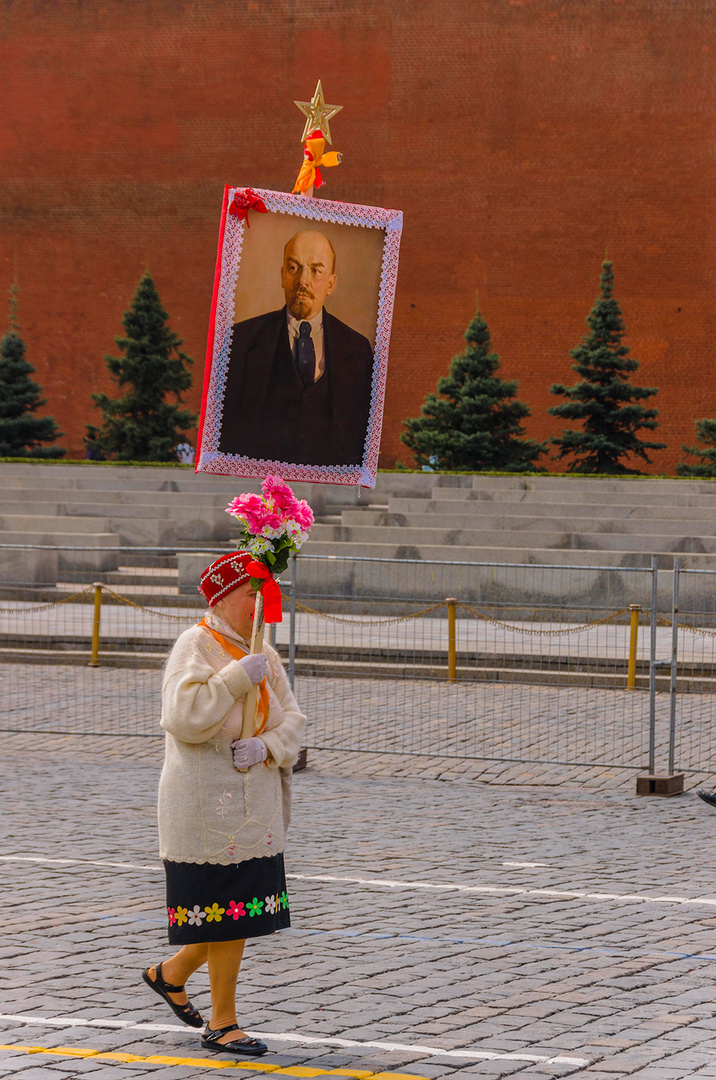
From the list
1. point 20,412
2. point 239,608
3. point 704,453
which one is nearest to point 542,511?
point 704,453

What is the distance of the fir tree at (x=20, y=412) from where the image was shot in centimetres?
3500

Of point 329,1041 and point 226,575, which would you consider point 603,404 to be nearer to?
point 226,575

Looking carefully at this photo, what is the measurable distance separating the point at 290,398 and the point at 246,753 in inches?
112

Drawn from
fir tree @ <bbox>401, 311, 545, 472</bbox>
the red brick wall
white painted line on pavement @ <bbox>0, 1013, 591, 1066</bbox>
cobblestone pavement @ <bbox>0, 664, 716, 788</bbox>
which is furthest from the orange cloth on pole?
the red brick wall

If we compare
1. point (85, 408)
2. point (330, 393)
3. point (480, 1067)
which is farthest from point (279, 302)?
point (85, 408)

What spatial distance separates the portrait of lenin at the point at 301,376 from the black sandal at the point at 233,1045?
A: 2977mm

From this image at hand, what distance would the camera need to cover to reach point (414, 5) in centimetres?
3634

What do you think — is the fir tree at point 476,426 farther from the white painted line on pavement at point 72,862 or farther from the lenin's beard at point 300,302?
the white painted line on pavement at point 72,862

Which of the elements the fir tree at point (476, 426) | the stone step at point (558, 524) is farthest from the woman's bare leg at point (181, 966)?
the fir tree at point (476, 426)

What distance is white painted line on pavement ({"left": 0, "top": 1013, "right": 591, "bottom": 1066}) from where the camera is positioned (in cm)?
400

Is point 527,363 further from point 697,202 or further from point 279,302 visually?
point 279,302

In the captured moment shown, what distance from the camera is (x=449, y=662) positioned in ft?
39.2

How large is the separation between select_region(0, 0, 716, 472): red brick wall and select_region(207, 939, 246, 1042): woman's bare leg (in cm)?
3192

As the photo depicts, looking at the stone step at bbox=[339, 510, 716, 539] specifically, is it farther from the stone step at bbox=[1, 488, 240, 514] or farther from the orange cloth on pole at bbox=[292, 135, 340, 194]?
the orange cloth on pole at bbox=[292, 135, 340, 194]
